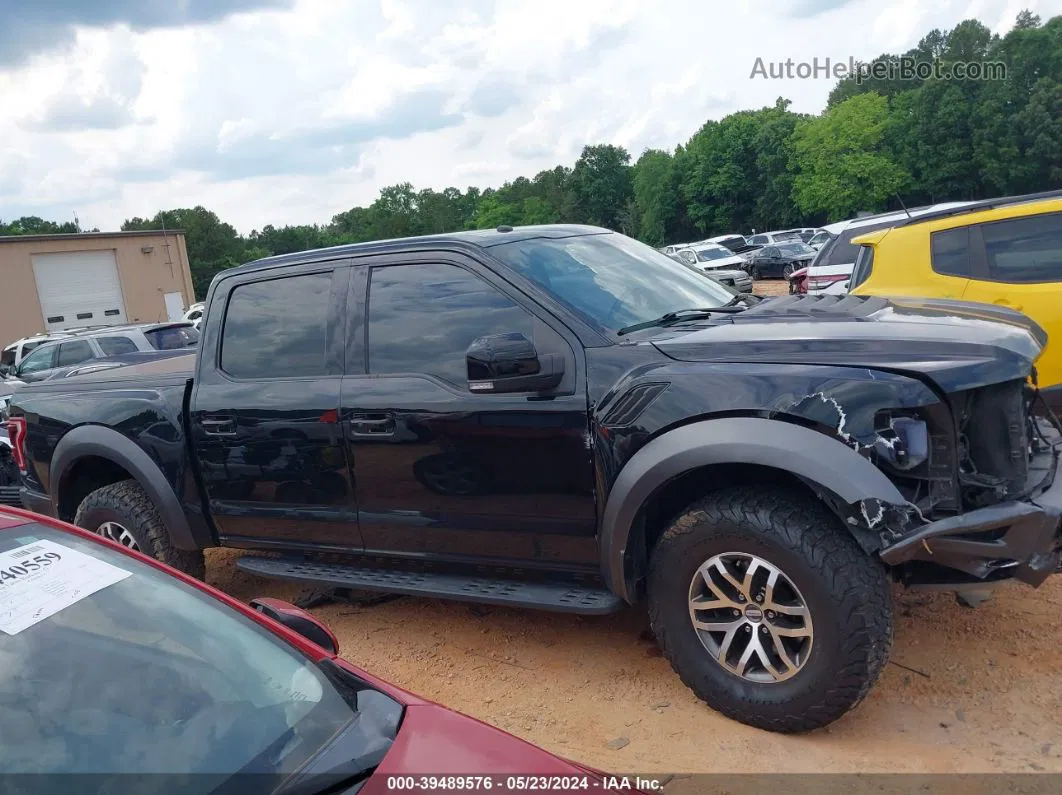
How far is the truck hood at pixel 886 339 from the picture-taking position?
2.82 m

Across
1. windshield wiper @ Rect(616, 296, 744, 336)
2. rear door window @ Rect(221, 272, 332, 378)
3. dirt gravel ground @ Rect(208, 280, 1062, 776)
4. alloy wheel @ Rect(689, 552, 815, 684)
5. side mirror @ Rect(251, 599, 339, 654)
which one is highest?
rear door window @ Rect(221, 272, 332, 378)

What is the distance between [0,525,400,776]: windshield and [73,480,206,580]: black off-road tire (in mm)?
2614

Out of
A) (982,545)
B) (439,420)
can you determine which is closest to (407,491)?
(439,420)

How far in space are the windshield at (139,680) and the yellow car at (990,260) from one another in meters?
5.09

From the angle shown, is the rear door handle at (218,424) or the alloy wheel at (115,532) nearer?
the rear door handle at (218,424)

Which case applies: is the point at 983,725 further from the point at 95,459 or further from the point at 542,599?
the point at 95,459

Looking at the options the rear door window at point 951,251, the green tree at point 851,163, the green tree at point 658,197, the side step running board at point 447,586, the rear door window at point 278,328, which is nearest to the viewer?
the side step running board at point 447,586

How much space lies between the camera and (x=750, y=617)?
307 centimetres

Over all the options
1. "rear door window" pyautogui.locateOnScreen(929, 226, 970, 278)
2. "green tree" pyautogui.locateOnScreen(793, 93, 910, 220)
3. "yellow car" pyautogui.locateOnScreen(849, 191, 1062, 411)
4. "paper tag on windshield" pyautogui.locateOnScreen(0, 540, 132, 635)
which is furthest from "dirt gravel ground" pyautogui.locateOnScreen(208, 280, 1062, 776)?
"green tree" pyautogui.locateOnScreen(793, 93, 910, 220)

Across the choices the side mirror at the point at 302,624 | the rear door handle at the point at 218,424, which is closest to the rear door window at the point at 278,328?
the rear door handle at the point at 218,424

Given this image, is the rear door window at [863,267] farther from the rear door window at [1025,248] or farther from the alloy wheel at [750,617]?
the alloy wheel at [750,617]

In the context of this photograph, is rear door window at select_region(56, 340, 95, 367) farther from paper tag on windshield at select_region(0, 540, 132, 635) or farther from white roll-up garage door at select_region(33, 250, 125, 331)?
white roll-up garage door at select_region(33, 250, 125, 331)

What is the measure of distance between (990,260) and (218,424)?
537 cm

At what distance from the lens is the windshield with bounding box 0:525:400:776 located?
5.43ft
